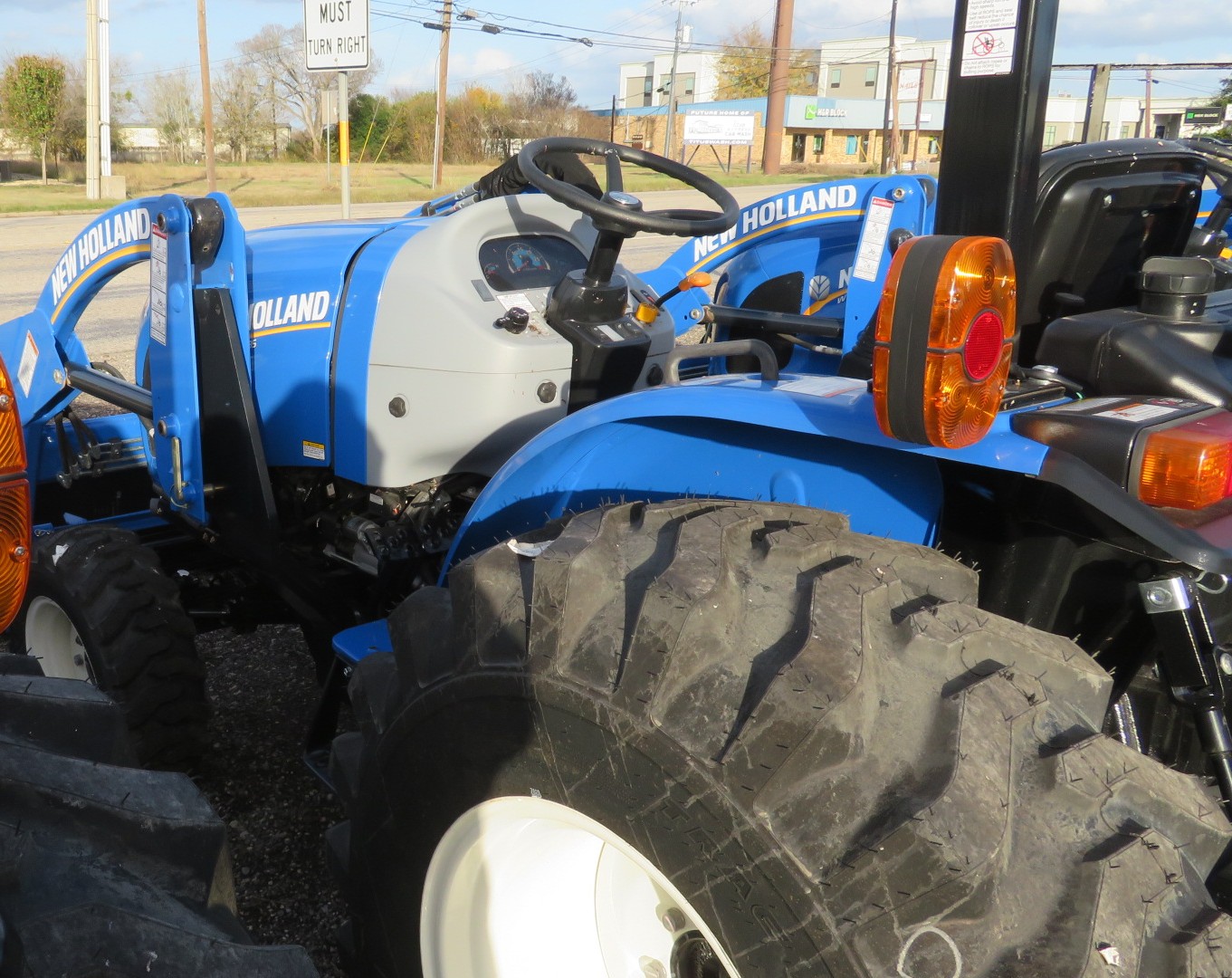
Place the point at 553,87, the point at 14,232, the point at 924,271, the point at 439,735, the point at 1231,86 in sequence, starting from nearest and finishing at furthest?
the point at 924,271
the point at 439,735
the point at 14,232
the point at 1231,86
the point at 553,87

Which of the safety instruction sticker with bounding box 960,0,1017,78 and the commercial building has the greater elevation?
Result: the commercial building

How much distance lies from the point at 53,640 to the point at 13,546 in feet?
6.38

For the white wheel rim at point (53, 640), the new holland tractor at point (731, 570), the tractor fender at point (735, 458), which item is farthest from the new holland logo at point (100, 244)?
the tractor fender at point (735, 458)

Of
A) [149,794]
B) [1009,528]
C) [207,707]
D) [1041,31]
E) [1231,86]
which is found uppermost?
[1231,86]

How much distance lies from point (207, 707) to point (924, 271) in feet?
7.23

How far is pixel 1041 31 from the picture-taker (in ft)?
5.74

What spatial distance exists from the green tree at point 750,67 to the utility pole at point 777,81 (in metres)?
19.5

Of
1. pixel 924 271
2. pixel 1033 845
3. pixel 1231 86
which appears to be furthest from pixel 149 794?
pixel 1231 86

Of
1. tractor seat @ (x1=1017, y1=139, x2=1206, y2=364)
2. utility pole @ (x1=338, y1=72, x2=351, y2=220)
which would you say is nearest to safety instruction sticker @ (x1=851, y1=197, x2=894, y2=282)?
tractor seat @ (x1=1017, y1=139, x2=1206, y2=364)

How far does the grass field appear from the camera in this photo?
2377 cm

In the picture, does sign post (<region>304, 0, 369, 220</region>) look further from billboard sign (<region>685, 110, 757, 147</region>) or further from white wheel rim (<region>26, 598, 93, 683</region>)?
billboard sign (<region>685, 110, 757, 147</region>)

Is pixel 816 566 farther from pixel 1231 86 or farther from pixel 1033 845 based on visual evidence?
pixel 1231 86

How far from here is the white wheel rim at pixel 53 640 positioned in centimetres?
292

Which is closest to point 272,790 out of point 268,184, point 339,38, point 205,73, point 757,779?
point 757,779
